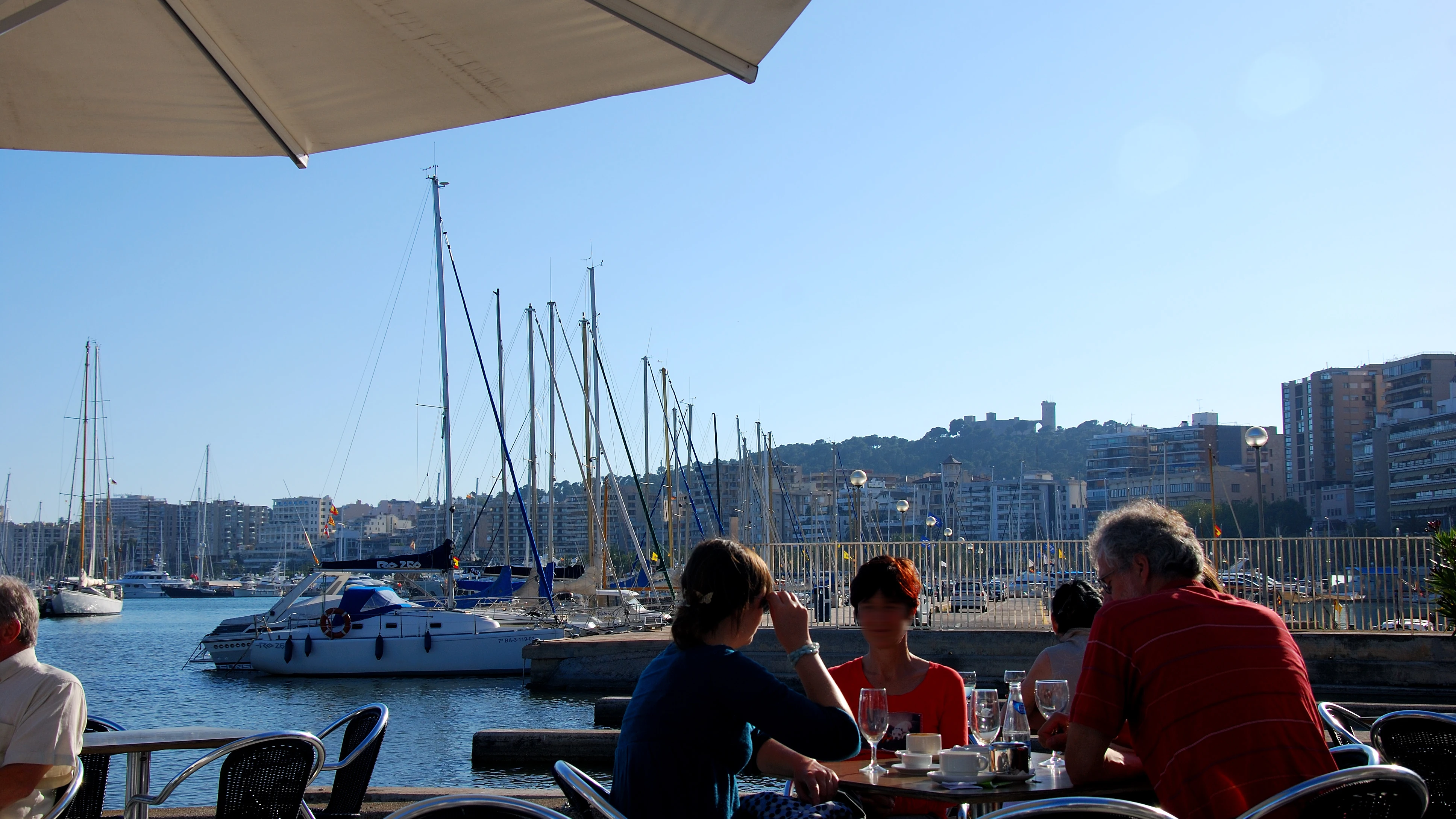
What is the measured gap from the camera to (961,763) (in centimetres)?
295

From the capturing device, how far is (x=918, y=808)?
3.49 metres

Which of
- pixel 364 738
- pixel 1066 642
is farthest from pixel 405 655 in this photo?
pixel 1066 642

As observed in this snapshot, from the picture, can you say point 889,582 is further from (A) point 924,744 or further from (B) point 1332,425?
(B) point 1332,425

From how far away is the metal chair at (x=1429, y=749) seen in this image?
3455mm

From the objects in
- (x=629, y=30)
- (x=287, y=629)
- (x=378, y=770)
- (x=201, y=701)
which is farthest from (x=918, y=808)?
(x=287, y=629)

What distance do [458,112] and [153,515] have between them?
170 meters

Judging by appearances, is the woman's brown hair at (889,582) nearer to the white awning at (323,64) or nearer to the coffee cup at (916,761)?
the coffee cup at (916,761)

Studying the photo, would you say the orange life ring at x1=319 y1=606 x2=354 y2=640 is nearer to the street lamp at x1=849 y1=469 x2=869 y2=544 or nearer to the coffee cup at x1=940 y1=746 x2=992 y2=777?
the street lamp at x1=849 y1=469 x2=869 y2=544

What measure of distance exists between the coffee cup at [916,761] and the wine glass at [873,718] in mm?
72

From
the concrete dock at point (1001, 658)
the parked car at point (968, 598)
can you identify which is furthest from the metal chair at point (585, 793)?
the parked car at point (968, 598)

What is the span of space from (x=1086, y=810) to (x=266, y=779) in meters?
2.62

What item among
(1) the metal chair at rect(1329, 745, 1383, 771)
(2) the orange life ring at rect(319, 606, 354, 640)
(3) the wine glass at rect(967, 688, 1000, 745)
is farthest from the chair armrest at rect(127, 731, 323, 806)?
(2) the orange life ring at rect(319, 606, 354, 640)

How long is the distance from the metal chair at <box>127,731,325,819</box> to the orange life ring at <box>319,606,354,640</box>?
74.4 ft

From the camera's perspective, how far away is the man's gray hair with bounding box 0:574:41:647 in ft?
11.2
